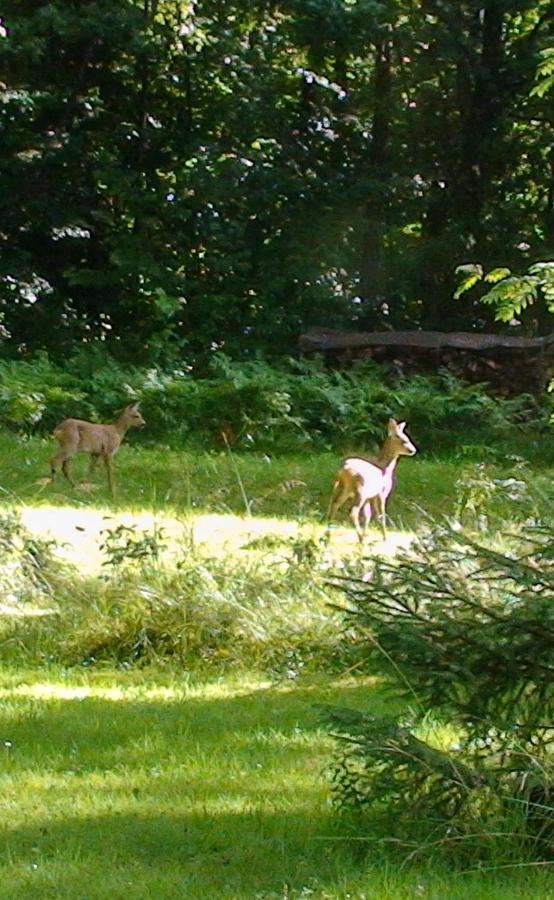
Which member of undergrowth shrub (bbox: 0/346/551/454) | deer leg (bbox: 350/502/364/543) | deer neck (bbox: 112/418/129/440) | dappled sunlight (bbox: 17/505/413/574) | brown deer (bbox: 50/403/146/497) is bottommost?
dappled sunlight (bbox: 17/505/413/574)

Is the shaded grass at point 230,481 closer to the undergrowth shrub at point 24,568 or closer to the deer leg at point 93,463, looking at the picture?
the deer leg at point 93,463

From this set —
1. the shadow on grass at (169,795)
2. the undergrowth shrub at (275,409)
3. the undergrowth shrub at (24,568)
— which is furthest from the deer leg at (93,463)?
the shadow on grass at (169,795)

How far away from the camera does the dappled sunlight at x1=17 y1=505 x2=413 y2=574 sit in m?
9.98

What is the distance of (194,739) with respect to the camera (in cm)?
655

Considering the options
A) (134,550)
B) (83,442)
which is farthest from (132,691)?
(83,442)

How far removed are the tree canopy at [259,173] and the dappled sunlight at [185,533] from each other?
1129 centimetres

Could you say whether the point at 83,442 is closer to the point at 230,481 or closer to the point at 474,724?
the point at 230,481

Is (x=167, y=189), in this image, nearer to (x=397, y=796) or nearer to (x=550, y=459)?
(x=550, y=459)

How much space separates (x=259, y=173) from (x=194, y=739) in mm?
18904

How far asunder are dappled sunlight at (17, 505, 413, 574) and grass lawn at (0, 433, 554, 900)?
0.03 m

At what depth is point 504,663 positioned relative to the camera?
4668mm

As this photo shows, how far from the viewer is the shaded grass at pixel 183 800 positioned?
4.48 metres

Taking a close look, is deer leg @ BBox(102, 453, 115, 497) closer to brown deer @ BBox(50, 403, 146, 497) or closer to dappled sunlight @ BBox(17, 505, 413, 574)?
brown deer @ BBox(50, 403, 146, 497)

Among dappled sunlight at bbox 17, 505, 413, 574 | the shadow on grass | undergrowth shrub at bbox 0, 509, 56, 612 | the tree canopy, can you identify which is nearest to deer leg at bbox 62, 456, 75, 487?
dappled sunlight at bbox 17, 505, 413, 574
